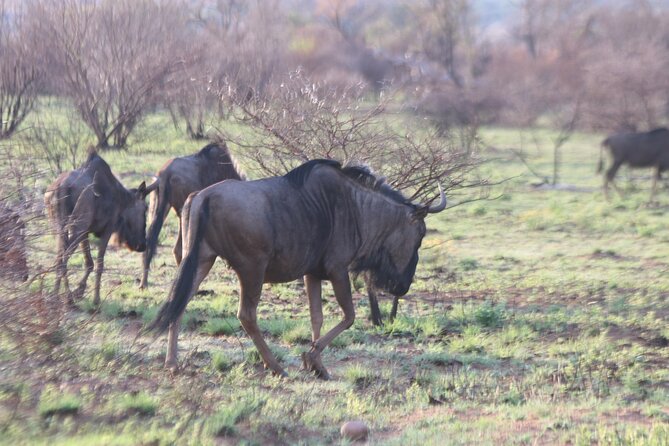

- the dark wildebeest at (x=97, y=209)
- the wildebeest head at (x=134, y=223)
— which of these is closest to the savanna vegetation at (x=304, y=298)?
the dark wildebeest at (x=97, y=209)

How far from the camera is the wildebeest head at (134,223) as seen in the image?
10.8 metres

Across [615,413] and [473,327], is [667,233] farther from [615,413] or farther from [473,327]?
[615,413]

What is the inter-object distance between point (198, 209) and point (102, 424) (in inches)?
85.5

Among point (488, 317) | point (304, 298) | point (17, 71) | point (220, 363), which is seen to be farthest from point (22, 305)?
point (17, 71)

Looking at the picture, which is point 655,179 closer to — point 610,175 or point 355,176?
point 610,175

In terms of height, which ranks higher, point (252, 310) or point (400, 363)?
point (252, 310)

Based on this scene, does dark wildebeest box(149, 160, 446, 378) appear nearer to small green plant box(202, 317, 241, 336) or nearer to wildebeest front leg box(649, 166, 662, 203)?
small green plant box(202, 317, 241, 336)

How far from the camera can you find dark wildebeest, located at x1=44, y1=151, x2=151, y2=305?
936 cm

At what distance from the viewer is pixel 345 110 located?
1091cm

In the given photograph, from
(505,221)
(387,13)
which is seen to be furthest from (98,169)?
(387,13)

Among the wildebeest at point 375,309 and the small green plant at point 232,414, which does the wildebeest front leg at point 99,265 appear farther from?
the small green plant at point 232,414

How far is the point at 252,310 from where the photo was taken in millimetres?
7031

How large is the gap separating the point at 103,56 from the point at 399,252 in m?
13.7

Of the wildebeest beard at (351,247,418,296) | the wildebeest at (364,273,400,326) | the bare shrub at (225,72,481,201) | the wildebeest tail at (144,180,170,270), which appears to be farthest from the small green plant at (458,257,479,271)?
the wildebeest beard at (351,247,418,296)
